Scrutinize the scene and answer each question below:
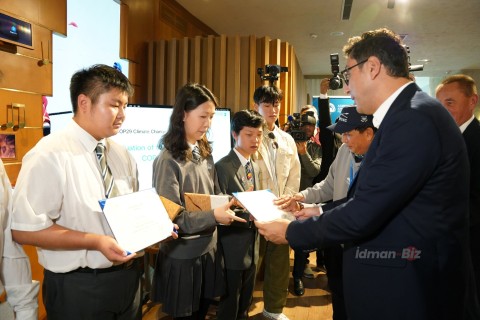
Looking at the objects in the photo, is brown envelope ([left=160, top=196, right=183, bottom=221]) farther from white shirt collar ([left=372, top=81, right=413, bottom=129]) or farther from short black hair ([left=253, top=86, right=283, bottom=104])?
short black hair ([left=253, top=86, right=283, bottom=104])

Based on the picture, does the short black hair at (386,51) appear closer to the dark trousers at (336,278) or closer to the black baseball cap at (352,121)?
the black baseball cap at (352,121)

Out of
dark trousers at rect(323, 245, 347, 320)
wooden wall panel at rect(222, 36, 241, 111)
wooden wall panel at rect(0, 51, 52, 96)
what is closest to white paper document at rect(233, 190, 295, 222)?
dark trousers at rect(323, 245, 347, 320)

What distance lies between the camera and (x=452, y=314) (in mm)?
1187

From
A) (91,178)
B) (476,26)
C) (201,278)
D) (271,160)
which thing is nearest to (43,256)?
(91,178)

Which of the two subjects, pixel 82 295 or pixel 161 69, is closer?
pixel 82 295

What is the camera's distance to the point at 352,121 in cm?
194

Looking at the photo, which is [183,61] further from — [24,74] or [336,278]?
[336,278]

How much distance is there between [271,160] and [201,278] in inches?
48.7

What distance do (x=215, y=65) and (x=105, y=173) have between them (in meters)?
2.91

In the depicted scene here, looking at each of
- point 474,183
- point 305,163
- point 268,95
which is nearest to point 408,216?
point 474,183

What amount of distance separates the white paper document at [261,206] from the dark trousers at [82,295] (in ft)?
2.38

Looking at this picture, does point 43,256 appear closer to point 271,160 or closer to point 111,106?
point 111,106

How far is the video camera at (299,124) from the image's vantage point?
322 cm

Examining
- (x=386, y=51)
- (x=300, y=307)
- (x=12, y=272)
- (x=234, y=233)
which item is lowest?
(x=300, y=307)
